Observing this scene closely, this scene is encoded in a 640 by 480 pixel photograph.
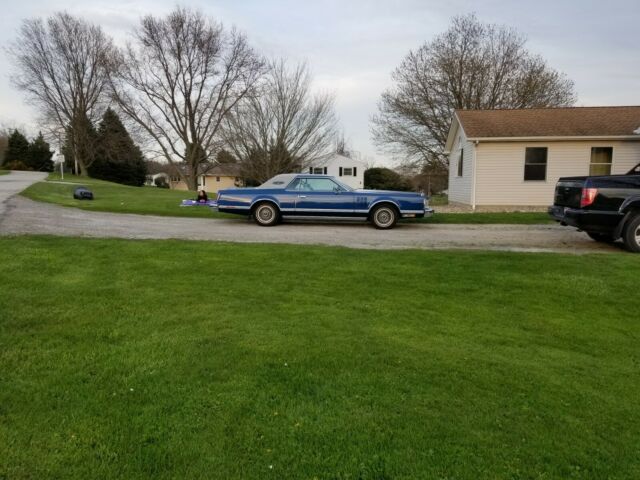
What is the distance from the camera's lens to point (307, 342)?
13.3 feet

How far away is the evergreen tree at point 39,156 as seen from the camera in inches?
2334

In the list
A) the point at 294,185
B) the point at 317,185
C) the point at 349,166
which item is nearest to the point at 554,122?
the point at 317,185

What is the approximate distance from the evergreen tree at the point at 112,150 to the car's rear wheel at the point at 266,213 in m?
39.3

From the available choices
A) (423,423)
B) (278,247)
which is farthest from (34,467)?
(278,247)

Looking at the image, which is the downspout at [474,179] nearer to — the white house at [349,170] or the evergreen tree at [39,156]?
the white house at [349,170]

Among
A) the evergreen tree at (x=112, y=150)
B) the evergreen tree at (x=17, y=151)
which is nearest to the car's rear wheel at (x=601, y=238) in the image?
the evergreen tree at (x=112, y=150)

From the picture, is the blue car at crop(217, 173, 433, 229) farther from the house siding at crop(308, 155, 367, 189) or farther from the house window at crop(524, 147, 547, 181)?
the house siding at crop(308, 155, 367, 189)

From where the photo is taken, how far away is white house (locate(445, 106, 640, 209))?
18078mm

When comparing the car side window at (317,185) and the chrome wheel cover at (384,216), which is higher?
the car side window at (317,185)

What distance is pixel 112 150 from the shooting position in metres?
47.3

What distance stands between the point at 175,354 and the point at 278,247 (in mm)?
5011

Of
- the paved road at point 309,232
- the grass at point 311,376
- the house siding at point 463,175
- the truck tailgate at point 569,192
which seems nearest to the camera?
the grass at point 311,376

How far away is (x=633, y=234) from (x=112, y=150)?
1864 inches

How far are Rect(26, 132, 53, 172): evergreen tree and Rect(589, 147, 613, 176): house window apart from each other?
60.8 meters
